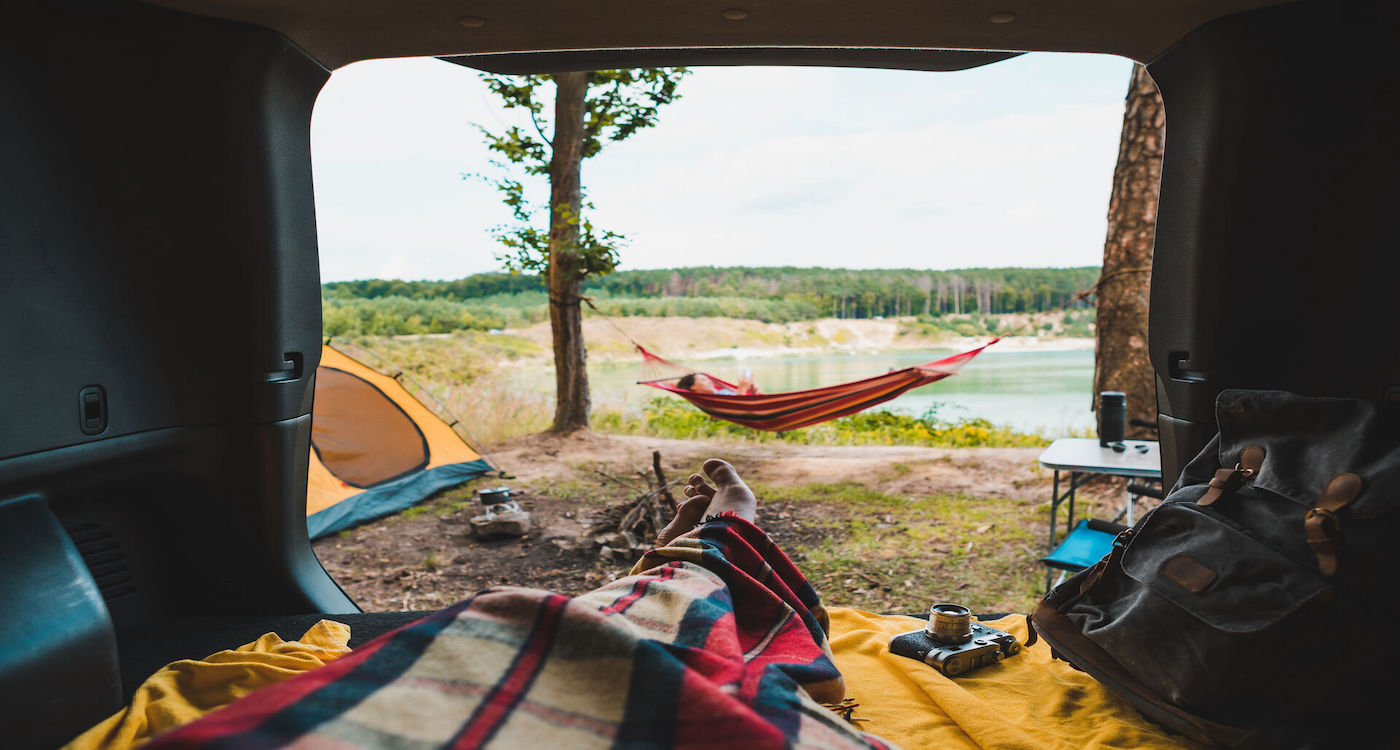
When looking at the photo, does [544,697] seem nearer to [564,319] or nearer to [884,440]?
[564,319]

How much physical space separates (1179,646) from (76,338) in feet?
5.94

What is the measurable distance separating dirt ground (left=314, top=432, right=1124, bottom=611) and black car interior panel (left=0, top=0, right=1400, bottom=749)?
1.12 m

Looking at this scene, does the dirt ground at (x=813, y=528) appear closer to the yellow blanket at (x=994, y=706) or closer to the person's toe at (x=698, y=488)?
the person's toe at (x=698, y=488)

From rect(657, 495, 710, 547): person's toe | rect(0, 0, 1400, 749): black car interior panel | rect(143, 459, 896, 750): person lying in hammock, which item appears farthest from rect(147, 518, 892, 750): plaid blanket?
rect(0, 0, 1400, 749): black car interior panel

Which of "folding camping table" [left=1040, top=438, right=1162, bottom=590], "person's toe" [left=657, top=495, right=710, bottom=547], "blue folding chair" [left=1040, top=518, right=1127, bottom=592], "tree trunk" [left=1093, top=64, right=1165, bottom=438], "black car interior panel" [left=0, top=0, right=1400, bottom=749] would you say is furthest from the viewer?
"tree trunk" [left=1093, top=64, right=1165, bottom=438]

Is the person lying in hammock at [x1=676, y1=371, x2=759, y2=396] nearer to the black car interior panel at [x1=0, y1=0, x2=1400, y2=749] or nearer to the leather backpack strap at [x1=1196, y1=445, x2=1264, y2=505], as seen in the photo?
the black car interior panel at [x1=0, y1=0, x2=1400, y2=749]

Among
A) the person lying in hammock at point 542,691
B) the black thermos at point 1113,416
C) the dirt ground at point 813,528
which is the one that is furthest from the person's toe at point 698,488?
the black thermos at point 1113,416

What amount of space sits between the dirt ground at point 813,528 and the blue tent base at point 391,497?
56mm

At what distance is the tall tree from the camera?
4.79 metres

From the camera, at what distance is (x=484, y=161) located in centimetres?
501

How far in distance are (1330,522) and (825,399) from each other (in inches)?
114

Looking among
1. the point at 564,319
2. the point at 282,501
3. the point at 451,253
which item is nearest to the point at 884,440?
the point at 564,319

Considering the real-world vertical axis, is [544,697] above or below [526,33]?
below

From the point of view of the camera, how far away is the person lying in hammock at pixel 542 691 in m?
0.55
